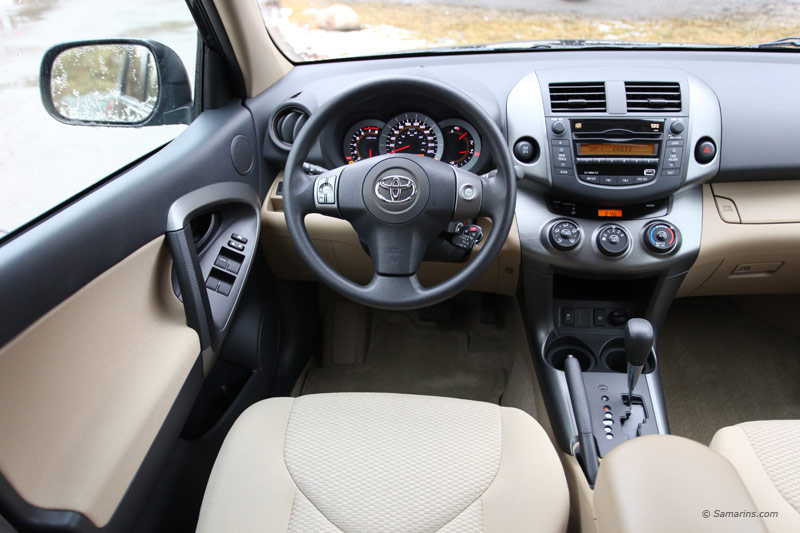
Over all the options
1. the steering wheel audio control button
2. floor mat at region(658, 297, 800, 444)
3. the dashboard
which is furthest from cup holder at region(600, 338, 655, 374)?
the steering wheel audio control button

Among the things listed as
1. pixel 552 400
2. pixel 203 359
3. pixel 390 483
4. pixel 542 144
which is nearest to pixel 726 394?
pixel 552 400

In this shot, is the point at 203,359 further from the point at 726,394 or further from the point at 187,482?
the point at 726,394

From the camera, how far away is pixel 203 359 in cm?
139

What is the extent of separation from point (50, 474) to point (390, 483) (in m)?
0.60

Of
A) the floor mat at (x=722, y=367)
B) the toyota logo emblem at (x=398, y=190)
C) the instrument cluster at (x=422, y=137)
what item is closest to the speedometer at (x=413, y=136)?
the instrument cluster at (x=422, y=137)

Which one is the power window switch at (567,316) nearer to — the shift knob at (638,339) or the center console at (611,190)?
the center console at (611,190)

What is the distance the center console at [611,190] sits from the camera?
157cm

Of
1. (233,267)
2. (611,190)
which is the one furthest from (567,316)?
(233,267)

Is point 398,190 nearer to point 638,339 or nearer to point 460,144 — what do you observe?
point 460,144

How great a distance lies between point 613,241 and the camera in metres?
1.62

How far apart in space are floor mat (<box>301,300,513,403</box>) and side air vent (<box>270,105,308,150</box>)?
0.94m

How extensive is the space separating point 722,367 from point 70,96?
243 centimetres

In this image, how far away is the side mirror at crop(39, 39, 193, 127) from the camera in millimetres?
1295

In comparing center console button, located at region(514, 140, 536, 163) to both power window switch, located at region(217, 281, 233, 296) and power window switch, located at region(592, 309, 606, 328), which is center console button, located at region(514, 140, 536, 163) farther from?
power window switch, located at region(217, 281, 233, 296)
